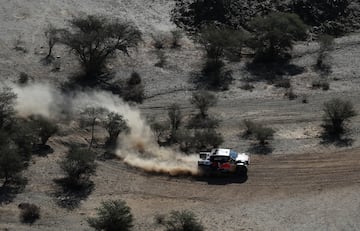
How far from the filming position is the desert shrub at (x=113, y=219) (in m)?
34.5

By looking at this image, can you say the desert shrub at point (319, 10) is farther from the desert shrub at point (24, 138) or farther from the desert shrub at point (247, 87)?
the desert shrub at point (24, 138)

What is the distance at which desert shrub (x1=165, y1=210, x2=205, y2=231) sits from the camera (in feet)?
113

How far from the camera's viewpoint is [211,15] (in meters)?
66.1

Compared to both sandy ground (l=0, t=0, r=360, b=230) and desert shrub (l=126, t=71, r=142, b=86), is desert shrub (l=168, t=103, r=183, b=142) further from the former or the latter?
desert shrub (l=126, t=71, r=142, b=86)

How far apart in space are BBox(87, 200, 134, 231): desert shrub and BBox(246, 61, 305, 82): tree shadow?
25102mm

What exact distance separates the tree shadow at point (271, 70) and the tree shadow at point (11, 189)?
24769 mm

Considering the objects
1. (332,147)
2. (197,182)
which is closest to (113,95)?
(197,182)

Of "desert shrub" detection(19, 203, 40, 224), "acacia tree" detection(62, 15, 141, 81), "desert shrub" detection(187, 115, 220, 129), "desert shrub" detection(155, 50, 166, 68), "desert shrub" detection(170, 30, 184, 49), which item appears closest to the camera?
"desert shrub" detection(19, 203, 40, 224)

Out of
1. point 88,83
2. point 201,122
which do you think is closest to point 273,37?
point 201,122

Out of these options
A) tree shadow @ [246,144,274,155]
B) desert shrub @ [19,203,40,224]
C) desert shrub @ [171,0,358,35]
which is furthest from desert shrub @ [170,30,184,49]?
desert shrub @ [19,203,40,224]

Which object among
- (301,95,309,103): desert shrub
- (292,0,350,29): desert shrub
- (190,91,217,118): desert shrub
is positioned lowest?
(190,91,217,118): desert shrub

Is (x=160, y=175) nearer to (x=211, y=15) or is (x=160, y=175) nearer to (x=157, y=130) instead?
(x=157, y=130)

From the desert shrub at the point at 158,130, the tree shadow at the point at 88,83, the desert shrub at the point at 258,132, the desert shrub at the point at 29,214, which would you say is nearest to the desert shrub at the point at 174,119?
the desert shrub at the point at 158,130

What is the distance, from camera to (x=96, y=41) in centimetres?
5384
